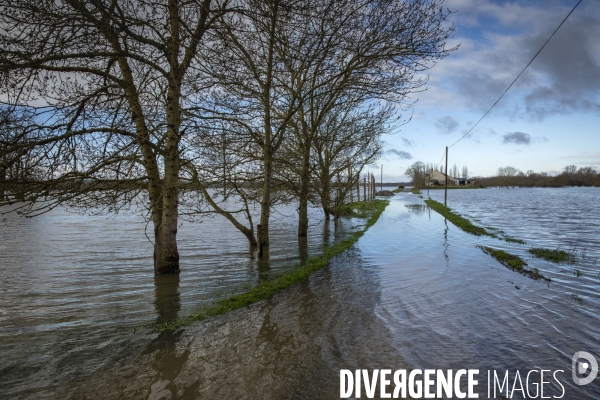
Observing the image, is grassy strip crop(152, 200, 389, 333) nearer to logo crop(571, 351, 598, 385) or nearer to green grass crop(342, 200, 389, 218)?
logo crop(571, 351, 598, 385)

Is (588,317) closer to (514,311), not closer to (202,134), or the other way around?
(514,311)

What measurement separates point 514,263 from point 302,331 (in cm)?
785

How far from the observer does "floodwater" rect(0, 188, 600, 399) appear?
13.1 ft

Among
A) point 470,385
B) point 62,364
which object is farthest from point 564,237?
point 62,364

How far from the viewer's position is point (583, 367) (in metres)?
4.25

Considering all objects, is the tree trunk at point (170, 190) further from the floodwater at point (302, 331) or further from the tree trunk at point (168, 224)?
the floodwater at point (302, 331)

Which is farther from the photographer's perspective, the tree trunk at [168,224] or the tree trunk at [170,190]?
the tree trunk at [168,224]

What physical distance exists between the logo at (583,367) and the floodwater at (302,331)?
0.27ft

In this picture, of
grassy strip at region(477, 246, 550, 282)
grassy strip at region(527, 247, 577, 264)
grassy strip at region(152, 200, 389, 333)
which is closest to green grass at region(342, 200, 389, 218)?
grassy strip at region(477, 246, 550, 282)

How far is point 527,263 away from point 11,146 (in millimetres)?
13006

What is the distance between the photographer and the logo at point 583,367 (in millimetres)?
3971

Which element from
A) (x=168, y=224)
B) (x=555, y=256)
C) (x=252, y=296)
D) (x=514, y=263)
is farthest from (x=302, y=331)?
(x=555, y=256)

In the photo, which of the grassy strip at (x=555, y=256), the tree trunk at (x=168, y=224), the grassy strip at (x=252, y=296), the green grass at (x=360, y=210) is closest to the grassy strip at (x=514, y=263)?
the grassy strip at (x=555, y=256)

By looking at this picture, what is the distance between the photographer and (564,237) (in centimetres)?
1623
